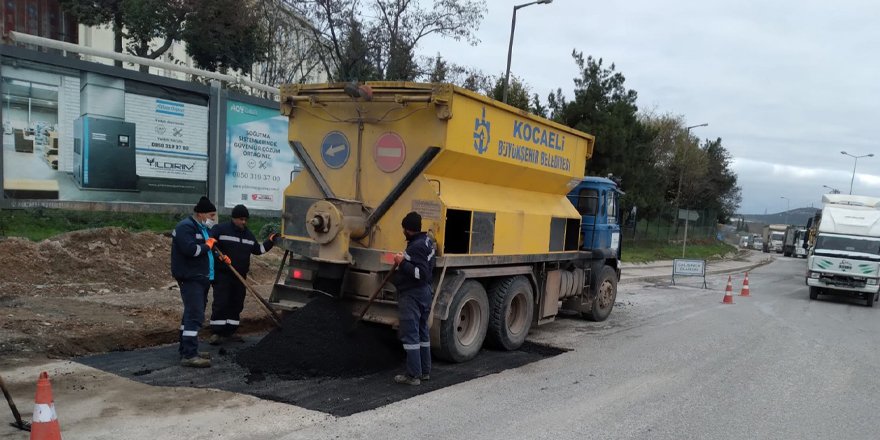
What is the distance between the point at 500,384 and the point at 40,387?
4187mm

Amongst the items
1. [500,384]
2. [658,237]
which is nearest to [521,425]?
[500,384]

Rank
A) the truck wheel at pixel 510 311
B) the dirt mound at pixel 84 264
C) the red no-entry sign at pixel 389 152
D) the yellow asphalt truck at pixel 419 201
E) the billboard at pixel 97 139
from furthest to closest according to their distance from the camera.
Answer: the billboard at pixel 97 139 < the dirt mound at pixel 84 264 < the truck wheel at pixel 510 311 < the red no-entry sign at pixel 389 152 < the yellow asphalt truck at pixel 419 201

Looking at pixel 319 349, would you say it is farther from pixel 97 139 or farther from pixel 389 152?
pixel 97 139

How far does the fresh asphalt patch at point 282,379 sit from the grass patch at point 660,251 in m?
22.1

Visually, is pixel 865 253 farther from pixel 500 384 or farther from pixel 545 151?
pixel 500 384

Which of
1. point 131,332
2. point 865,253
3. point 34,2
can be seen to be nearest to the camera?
point 131,332

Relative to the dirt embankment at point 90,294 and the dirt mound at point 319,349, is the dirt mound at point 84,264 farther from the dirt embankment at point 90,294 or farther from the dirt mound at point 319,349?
the dirt mound at point 319,349

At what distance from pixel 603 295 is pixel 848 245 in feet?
35.1

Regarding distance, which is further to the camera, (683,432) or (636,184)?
(636,184)

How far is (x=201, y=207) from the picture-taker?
6.60 m

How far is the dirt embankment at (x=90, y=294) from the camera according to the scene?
6.85 metres

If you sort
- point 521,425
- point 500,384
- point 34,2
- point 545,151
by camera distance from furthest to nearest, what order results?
point 34,2, point 545,151, point 500,384, point 521,425

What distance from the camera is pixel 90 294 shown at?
30.2 ft

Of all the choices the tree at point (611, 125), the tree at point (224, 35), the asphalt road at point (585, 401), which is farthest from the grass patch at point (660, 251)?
the asphalt road at point (585, 401)
